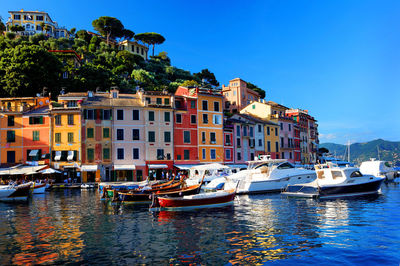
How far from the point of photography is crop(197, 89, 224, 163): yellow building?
5275cm

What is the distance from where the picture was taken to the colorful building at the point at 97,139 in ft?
151

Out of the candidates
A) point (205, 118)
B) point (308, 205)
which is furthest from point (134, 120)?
point (308, 205)

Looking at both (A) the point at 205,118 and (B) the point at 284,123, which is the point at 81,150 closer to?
(A) the point at 205,118

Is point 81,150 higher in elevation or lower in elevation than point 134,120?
lower

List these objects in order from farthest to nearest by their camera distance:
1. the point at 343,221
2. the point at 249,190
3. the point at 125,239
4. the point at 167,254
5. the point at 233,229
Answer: the point at 249,190, the point at 343,221, the point at 233,229, the point at 125,239, the point at 167,254

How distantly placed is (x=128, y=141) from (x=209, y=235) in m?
33.8

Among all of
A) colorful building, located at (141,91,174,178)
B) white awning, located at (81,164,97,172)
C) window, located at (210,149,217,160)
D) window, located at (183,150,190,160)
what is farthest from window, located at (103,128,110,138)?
window, located at (210,149,217,160)

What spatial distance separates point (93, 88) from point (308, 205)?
5484cm

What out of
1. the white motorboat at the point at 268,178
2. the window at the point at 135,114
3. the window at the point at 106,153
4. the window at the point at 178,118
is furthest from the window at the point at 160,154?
the white motorboat at the point at 268,178

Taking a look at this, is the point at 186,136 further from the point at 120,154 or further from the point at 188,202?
the point at 188,202

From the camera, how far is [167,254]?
12.5 metres

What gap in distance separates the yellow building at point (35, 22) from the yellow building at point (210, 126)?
244 ft

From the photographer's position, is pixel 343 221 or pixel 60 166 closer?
pixel 343 221

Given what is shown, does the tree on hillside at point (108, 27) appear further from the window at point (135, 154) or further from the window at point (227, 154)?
the window at point (135, 154)
